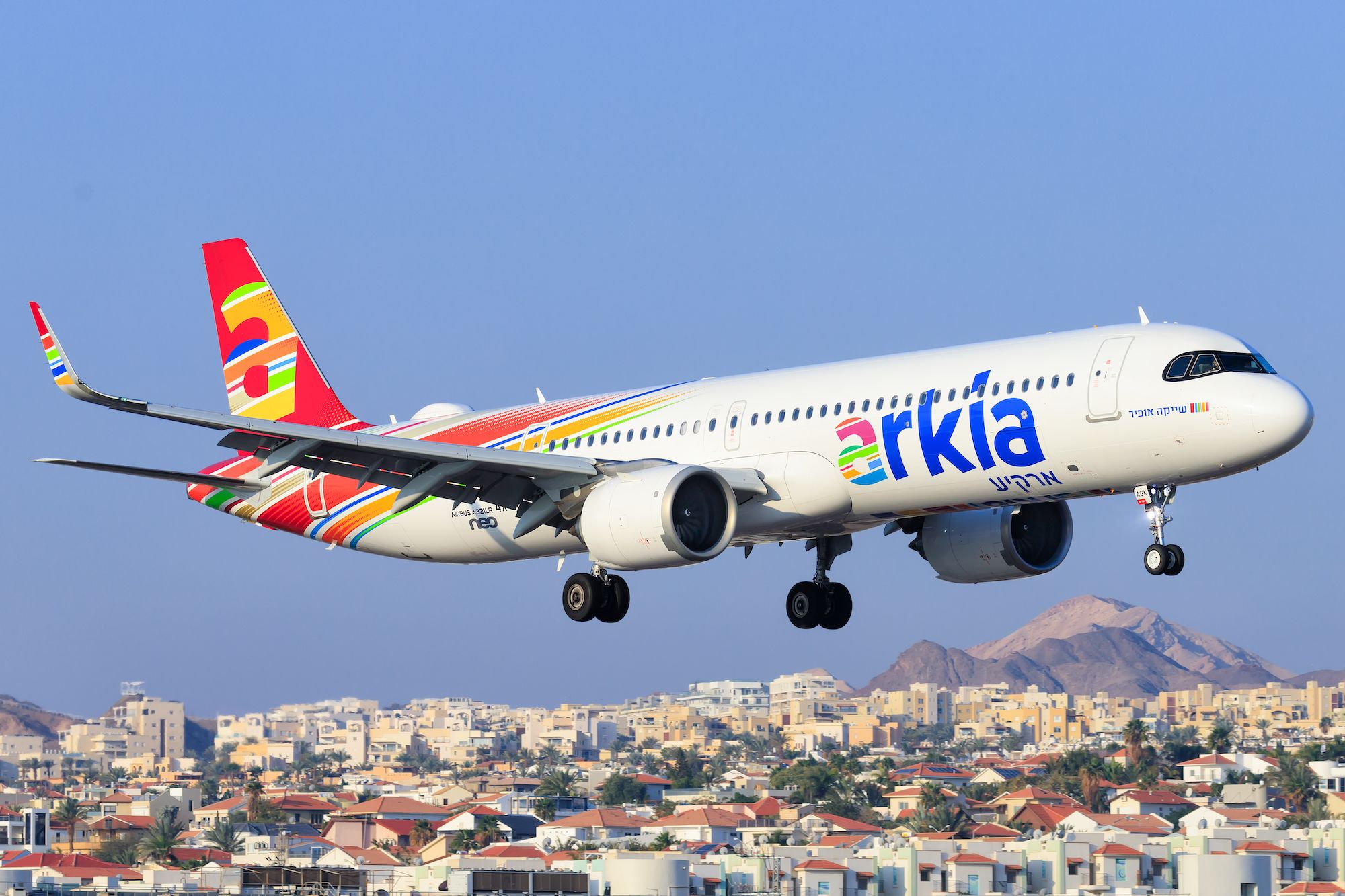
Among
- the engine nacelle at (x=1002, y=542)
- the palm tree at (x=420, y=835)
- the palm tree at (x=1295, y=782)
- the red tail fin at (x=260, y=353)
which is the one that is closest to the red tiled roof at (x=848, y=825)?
the palm tree at (x=420, y=835)

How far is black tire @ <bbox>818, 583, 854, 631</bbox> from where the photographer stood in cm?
5006

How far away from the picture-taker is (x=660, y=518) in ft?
141

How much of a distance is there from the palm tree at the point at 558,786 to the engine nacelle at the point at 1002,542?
140561 mm

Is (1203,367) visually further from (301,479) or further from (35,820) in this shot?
(35,820)

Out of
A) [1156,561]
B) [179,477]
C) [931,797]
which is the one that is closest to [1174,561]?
[1156,561]

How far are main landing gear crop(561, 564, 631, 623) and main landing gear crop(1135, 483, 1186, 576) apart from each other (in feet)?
41.5

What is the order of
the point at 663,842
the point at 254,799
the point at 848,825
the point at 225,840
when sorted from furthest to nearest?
the point at 254,799, the point at 848,825, the point at 225,840, the point at 663,842

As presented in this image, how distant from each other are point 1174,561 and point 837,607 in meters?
11.3

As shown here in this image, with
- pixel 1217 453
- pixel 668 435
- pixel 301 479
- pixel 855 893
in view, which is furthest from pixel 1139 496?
pixel 855 893

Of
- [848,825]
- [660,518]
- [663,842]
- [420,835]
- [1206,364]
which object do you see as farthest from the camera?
[848,825]

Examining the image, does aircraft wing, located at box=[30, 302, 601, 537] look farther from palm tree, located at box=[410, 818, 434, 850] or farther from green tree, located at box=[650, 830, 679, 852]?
palm tree, located at box=[410, 818, 434, 850]

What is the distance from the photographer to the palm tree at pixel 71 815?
15700 centimetres

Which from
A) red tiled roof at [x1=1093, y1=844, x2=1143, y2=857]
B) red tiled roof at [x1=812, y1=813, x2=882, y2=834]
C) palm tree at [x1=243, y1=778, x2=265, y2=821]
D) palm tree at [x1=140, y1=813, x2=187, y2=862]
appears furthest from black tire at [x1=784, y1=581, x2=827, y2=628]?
palm tree at [x1=243, y1=778, x2=265, y2=821]

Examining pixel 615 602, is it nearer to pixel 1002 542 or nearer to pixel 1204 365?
pixel 1002 542
